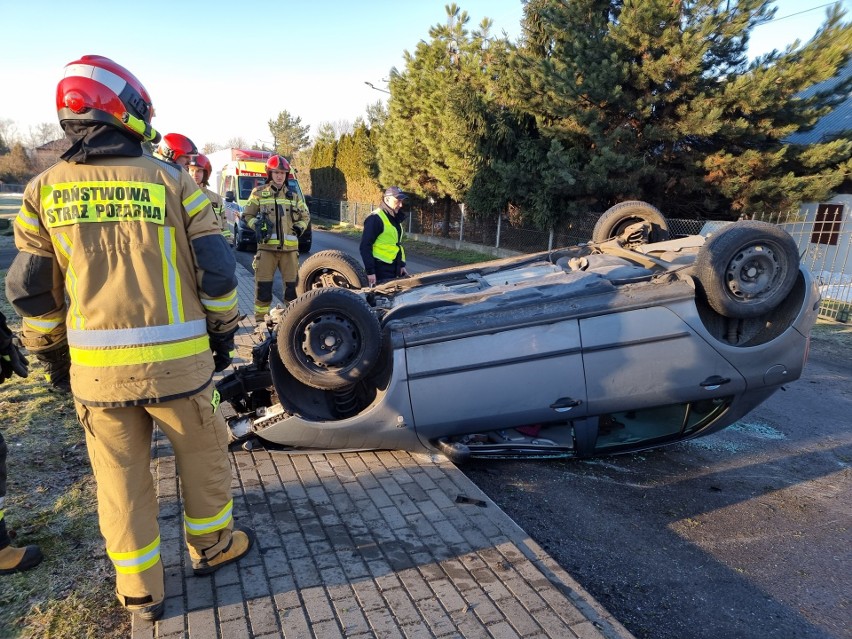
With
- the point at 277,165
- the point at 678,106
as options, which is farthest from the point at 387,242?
the point at 678,106

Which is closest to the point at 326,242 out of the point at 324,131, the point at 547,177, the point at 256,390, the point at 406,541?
the point at 547,177

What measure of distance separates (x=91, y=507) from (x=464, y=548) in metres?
2.05

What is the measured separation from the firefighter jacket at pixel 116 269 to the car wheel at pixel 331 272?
2.74 metres

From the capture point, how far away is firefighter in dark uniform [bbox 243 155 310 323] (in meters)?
6.83

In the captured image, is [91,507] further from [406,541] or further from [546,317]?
[546,317]

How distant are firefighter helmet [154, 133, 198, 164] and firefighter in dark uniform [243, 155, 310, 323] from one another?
988 mm

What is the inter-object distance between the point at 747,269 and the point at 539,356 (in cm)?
142

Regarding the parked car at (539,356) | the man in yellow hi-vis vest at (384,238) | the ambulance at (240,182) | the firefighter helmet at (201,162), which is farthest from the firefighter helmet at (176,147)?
the ambulance at (240,182)

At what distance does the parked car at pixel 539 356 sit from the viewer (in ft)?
11.0

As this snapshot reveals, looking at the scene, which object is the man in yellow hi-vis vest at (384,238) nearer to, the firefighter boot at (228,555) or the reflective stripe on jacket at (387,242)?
the reflective stripe on jacket at (387,242)

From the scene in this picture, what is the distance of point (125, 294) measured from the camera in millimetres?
2102

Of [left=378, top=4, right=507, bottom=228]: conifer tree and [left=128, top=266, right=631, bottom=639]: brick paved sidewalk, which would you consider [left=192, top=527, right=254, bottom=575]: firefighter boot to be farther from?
[left=378, top=4, right=507, bottom=228]: conifer tree

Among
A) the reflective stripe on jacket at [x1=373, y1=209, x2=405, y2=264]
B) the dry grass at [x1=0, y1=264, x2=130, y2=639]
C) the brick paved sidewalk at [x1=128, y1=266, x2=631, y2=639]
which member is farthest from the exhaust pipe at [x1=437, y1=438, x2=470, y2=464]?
the reflective stripe on jacket at [x1=373, y1=209, x2=405, y2=264]

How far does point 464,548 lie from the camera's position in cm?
276
